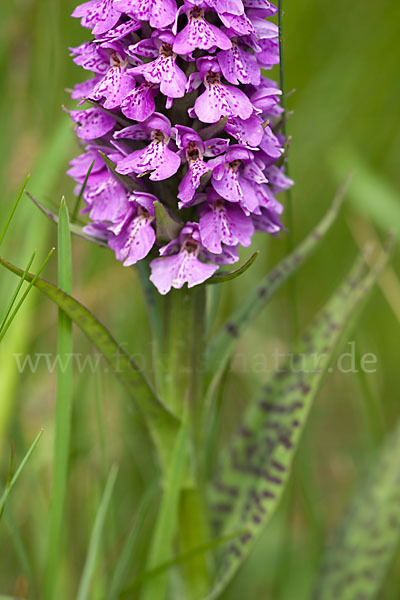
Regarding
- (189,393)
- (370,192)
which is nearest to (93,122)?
(189,393)

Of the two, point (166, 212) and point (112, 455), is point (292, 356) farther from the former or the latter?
point (112, 455)

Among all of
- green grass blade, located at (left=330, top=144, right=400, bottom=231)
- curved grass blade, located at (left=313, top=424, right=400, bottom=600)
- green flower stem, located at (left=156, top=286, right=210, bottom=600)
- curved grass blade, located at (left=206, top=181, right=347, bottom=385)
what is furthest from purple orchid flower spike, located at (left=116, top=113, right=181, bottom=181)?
green grass blade, located at (left=330, top=144, right=400, bottom=231)

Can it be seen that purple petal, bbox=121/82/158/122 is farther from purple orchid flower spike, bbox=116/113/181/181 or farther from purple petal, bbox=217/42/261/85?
purple petal, bbox=217/42/261/85

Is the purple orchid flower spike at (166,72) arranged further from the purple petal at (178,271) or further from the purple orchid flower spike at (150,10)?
the purple petal at (178,271)

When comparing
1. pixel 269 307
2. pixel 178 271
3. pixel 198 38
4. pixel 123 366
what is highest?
pixel 198 38

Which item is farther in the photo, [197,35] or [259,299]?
[259,299]

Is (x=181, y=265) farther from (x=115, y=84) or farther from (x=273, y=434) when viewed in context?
(x=273, y=434)

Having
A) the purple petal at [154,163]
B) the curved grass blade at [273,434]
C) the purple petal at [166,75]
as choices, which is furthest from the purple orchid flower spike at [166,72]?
the curved grass blade at [273,434]
